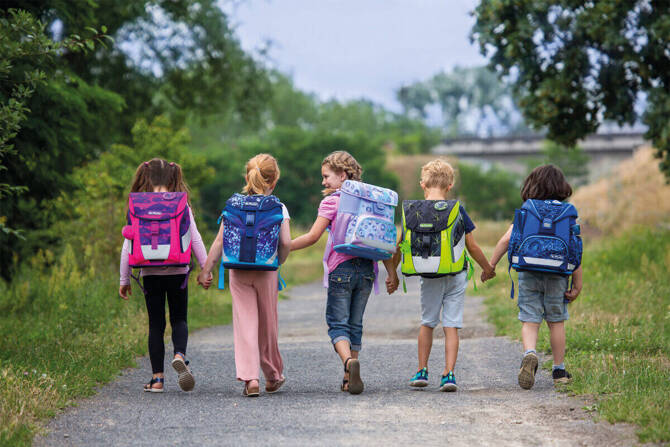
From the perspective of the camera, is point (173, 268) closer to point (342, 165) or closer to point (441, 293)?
point (342, 165)

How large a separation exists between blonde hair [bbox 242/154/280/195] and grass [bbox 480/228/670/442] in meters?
2.64

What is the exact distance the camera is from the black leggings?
6.74m

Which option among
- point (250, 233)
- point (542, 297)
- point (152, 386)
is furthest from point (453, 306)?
point (152, 386)

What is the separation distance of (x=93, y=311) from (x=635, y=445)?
6.86m

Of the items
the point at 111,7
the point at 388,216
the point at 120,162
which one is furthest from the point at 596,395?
the point at 111,7

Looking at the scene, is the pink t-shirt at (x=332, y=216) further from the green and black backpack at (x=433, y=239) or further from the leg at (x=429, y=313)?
the leg at (x=429, y=313)

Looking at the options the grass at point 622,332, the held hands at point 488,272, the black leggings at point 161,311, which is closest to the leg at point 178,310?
the black leggings at point 161,311

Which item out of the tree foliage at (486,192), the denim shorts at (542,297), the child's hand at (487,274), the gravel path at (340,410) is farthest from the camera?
the tree foliage at (486,192)

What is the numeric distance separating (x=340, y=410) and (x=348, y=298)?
1.07 metres

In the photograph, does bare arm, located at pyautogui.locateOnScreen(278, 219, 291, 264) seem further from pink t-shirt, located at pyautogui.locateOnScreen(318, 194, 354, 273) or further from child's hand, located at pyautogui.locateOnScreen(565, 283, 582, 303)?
child's hand, located at pyautogui.locateOnScreen(565, 283, 582, 303)

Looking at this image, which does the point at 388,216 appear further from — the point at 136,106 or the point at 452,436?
the point at 136,106

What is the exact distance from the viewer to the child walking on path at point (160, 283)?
670 centimetres

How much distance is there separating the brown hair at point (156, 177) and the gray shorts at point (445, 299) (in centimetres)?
206

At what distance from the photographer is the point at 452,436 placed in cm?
502
